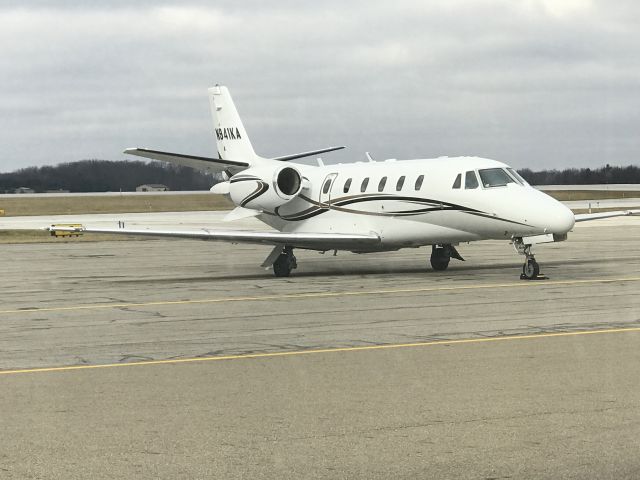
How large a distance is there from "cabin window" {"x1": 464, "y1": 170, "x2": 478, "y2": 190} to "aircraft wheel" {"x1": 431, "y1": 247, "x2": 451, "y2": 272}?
2784 mm

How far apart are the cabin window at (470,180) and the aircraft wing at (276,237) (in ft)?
8.89

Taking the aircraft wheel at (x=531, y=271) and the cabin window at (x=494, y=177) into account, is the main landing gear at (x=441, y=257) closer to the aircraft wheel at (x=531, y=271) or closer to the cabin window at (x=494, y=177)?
the cabin window at (x=494, y=177)

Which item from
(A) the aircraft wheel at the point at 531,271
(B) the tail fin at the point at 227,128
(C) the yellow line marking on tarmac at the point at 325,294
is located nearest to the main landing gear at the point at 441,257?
(A) the aircraft wheel at the point at 531,271

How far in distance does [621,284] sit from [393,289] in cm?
443

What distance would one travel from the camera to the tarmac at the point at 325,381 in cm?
675

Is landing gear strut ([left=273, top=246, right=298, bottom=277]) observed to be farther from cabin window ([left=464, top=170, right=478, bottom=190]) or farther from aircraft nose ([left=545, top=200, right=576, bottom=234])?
aircraft nose ([left=545, top=200, right=576, bottom=234])

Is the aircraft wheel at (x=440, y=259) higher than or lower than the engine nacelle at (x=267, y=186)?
lower

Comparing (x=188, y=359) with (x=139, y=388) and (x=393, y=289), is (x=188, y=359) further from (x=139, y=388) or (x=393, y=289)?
(x=393, y=289)

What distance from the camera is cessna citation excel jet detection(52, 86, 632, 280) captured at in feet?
70.0

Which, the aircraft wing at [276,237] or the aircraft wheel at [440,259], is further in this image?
the aircraft wheel at [440,259]

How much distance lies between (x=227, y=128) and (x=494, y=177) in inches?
423

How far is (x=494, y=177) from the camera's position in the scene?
22.2m

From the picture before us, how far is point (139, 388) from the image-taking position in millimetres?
9375

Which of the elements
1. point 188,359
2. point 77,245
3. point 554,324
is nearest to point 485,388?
point 188,359
